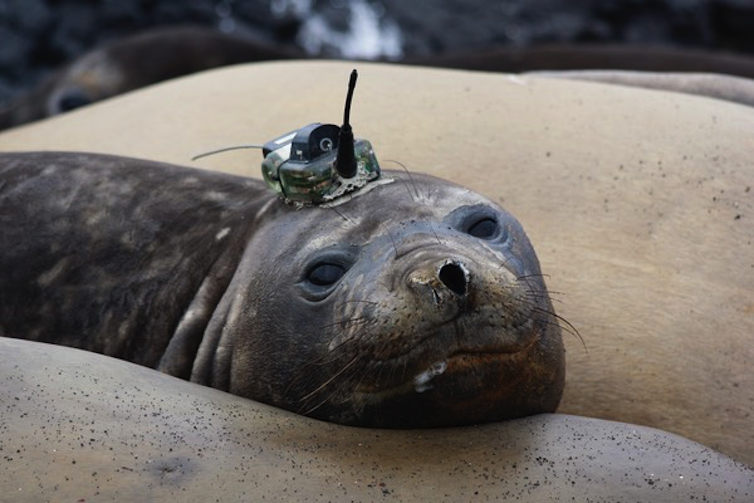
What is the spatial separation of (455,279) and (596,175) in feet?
4.56

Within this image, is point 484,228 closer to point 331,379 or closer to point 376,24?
point 331,379

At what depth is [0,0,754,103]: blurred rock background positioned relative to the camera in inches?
381

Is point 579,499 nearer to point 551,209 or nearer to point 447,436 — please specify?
point 447,436

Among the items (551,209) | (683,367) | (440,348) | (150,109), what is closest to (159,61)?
(150,109)

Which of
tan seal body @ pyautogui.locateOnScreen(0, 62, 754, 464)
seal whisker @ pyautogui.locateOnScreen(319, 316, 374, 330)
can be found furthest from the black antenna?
tan seal body @ pyautogui.locateOnScreen(0, 62, 754, 464)

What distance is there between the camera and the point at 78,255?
3.38 m

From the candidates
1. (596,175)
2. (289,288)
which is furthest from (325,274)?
(596,175)

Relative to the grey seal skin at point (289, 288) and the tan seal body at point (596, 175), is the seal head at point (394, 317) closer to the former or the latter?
the grey seal skin at point (289, 288)

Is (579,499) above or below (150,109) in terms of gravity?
below

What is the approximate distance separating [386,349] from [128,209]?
1053 millimetres

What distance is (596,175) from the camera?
3.86 m

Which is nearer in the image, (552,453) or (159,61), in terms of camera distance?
(552,453)

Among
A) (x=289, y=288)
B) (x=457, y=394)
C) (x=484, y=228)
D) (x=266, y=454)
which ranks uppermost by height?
(x=484, y=228)

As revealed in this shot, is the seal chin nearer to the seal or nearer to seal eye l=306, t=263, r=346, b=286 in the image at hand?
seal eye l=306, t=263, r=346, b=286
